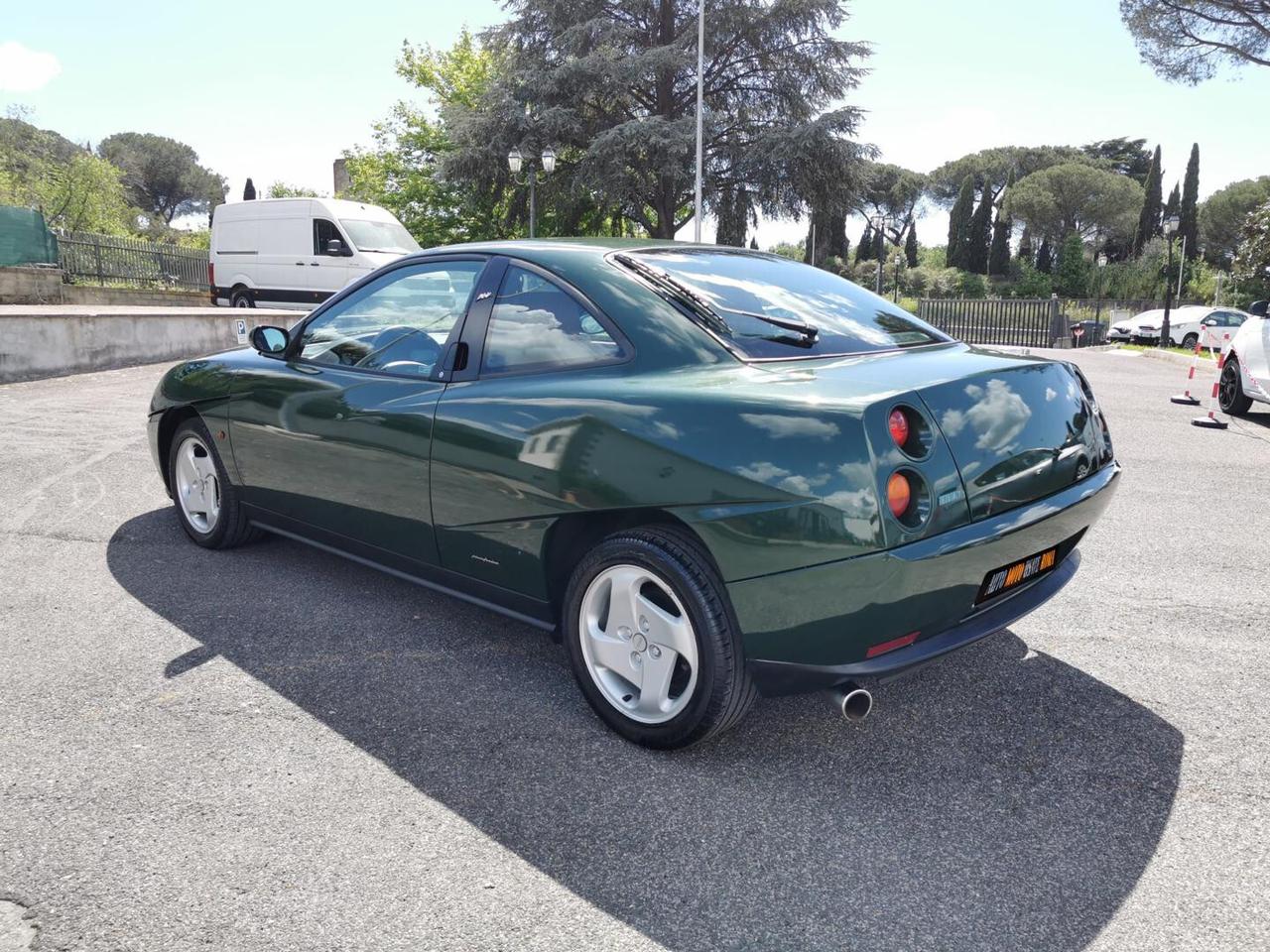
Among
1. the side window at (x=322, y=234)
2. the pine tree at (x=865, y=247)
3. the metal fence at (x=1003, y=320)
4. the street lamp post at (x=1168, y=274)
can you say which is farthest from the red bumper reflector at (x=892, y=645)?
the pine tree at (x=865, y=247)

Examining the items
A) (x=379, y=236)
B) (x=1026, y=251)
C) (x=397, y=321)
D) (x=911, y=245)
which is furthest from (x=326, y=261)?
(x=911, y=245)

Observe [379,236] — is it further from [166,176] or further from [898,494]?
[166,176]

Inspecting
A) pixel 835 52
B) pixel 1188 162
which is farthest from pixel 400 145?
pixel 1188 162

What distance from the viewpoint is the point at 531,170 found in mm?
26875

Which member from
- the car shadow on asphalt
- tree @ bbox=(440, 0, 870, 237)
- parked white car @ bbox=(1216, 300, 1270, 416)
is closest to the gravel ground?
the car shadow on asphalt

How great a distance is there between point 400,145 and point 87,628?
37066 millimetres

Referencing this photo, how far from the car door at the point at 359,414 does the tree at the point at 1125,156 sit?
9206cm

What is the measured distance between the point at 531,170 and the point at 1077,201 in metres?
59.6

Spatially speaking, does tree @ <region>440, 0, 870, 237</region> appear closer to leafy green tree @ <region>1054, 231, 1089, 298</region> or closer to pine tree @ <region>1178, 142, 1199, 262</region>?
leafy green tree @ <region>1054, 231, 1089, 298</region>

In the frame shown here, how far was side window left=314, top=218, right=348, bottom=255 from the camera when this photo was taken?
18.0m

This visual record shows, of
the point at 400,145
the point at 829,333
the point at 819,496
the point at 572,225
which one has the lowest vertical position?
the point at 819,496

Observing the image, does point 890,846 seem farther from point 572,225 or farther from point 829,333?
point 572,225

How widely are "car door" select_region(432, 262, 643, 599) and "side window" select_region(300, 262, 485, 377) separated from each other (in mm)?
189

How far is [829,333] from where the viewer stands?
295cm
